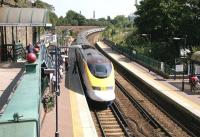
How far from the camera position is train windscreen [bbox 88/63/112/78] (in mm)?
26562

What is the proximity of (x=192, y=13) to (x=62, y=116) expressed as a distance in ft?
121

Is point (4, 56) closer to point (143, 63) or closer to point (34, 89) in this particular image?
point (143, 63)

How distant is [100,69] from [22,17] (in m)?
9.30

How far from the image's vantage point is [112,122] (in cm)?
2372

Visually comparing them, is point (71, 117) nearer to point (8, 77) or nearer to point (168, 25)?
point (8, 77)

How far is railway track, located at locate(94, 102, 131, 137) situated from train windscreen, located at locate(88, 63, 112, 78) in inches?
89.9

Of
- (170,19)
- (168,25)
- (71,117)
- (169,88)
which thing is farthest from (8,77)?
(168,25)

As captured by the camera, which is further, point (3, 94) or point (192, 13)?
point (192, 13)

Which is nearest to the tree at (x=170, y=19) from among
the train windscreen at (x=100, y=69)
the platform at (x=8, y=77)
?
the platform at (x=8, y=77)

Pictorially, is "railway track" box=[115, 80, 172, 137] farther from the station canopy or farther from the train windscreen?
the station canopy

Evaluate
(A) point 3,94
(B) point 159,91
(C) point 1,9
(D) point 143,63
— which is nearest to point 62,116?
(A) point 3,94

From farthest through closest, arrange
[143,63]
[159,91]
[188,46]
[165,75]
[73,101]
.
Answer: [188,46] → [143,63] → [165,75] → [159,91] → [73,101]

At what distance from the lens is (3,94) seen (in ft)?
72.6

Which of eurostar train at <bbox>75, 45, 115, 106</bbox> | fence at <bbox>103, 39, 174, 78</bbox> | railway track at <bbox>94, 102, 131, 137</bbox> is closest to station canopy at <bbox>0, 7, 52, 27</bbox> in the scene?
eurostar train at <bbox>75, 45, 115, 106</bbox>
